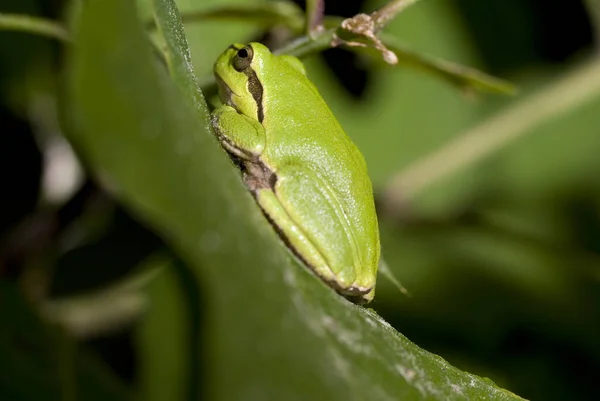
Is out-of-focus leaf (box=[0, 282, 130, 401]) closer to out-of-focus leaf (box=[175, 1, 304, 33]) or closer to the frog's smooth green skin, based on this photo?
the frog's smooth green skin

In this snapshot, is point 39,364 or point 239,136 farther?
point 39,364

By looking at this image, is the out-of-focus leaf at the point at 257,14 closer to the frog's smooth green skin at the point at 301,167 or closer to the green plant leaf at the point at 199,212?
the frog's smooth green skin at the point at 301,167

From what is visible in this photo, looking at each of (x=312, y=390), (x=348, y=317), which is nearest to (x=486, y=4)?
(x=348, y=317)

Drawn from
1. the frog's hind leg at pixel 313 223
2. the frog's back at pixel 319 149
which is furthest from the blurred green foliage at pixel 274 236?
the frog's back at pixel 319 149

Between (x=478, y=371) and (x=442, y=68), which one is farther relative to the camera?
(x=478, y=371)

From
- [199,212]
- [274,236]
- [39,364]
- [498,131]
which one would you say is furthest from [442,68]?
[498,131]

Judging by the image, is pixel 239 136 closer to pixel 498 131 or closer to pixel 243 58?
pixel 243 58

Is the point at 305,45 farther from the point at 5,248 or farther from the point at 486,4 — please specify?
the point at 486,4
